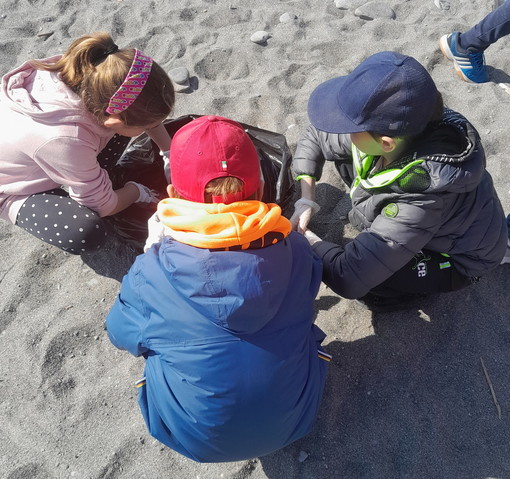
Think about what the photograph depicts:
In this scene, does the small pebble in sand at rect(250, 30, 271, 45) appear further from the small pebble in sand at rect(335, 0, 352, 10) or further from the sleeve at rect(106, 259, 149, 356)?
the sleeve at rect(106, 259, 149, 356)

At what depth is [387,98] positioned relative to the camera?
4.58 feet

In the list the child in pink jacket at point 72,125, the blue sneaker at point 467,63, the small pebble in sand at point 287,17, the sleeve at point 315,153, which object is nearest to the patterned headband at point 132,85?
the child in pink jacket at point 72,125

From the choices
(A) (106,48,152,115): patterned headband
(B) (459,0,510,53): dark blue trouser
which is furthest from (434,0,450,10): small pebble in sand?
(A) (106,48,152,115): patterned headband

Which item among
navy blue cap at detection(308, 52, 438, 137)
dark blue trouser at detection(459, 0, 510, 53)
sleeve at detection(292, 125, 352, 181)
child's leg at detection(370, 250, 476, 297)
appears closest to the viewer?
navy blue cap at detection(308, 52, 438, 137)

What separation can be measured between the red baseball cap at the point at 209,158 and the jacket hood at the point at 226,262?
51 millimetres

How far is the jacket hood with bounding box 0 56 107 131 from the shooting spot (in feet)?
5.66

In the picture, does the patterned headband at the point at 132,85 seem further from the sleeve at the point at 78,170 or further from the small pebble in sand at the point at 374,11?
the small pebble in sand at the point at 374,11

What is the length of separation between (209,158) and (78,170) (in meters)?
0.79

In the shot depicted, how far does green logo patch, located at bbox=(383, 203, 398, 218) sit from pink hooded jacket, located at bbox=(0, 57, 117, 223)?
3.49ft

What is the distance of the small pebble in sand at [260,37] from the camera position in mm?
3041

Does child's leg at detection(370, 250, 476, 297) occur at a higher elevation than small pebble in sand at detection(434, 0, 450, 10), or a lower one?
lower

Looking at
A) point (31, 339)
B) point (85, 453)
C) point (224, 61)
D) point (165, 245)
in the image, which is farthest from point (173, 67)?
point (85, 453)

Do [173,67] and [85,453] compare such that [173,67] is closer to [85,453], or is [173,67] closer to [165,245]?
[165,245]

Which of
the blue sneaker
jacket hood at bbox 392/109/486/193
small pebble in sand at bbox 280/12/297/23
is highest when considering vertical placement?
jacket hood at bbox 392/109/486/193
